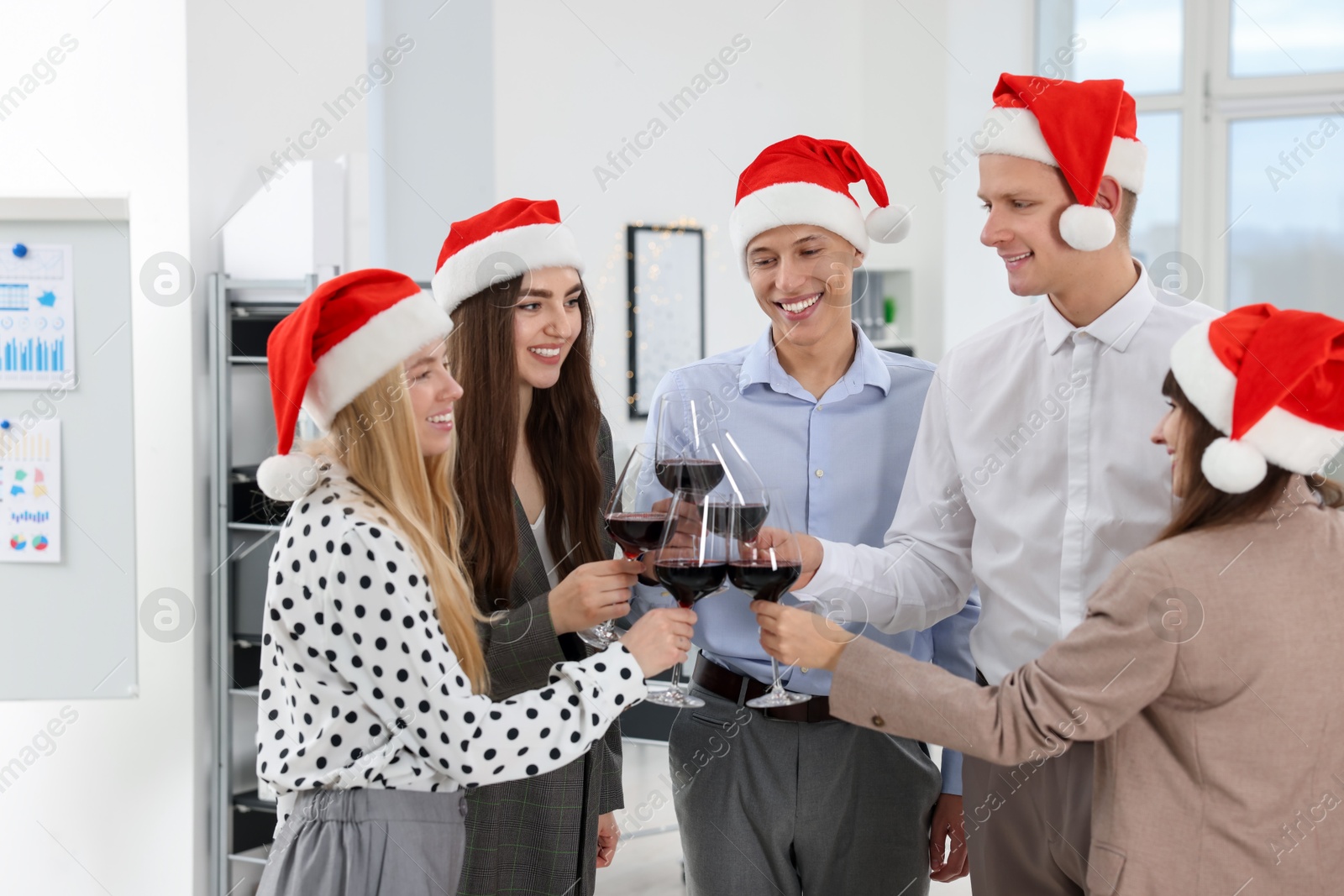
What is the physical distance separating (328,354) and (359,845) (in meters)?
0.62

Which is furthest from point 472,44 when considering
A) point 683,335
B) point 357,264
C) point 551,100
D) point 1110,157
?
point 1110,157

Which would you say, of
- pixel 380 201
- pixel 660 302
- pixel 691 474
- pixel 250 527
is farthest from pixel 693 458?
pixel 660 302

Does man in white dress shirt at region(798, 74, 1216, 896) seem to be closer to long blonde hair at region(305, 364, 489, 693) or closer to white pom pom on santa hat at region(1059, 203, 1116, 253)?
white pom pom on santa hat at region(1059, 203, 1116, 253)

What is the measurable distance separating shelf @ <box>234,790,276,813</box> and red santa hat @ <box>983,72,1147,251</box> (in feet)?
8.37

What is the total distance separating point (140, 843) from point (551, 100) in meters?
3.71

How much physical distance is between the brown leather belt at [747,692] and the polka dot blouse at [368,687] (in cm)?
50

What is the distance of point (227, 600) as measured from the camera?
3.08 metres

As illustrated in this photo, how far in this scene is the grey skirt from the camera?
135cm

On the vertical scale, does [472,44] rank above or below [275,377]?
above

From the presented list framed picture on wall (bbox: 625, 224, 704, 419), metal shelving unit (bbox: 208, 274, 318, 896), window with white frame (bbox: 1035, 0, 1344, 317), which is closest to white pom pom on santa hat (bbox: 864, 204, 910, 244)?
metal shelving unit (bbox: 208, 274, 318, 896)

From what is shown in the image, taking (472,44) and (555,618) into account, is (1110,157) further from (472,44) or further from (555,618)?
(472,44)

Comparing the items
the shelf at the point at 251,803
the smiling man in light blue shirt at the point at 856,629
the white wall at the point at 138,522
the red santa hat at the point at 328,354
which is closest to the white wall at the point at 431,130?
the white wall at the point at 138,522

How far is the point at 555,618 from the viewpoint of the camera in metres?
1.61

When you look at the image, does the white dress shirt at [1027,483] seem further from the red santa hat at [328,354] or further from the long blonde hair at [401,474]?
the red santa hat at [328,354]
